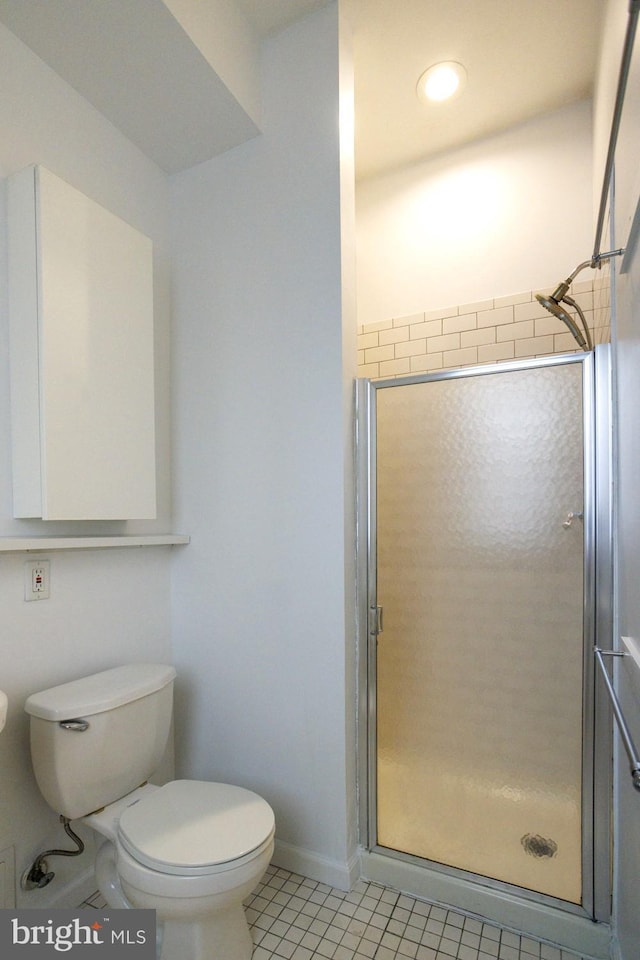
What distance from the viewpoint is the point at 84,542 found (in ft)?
5.07

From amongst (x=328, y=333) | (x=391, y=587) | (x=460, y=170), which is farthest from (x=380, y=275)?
(x=391, y=587)

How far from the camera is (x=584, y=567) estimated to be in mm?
1460

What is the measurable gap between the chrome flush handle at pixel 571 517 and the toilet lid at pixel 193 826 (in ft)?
3.75

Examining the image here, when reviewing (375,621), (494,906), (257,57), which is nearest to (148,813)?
(375,621)

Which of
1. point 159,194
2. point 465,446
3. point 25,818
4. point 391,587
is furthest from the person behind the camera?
point 159,194

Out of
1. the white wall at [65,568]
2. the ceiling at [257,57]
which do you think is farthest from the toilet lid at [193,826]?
the ceiling at [257,57]

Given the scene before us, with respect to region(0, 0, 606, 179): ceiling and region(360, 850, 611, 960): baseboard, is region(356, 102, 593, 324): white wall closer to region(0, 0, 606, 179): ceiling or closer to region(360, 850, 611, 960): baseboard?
region(0, 0, 606, 179): ceiling

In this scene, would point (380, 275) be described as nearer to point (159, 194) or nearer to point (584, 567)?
point (159, 194)

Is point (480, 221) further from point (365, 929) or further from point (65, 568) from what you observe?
point (365, 929)

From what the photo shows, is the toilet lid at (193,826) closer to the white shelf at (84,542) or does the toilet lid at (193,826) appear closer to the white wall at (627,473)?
the white shelf at (84,542)

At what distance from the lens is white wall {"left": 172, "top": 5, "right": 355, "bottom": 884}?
1704 millimetres

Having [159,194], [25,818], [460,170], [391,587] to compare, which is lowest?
[25,818]

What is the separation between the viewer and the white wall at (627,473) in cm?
99

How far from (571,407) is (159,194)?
1744 mm
